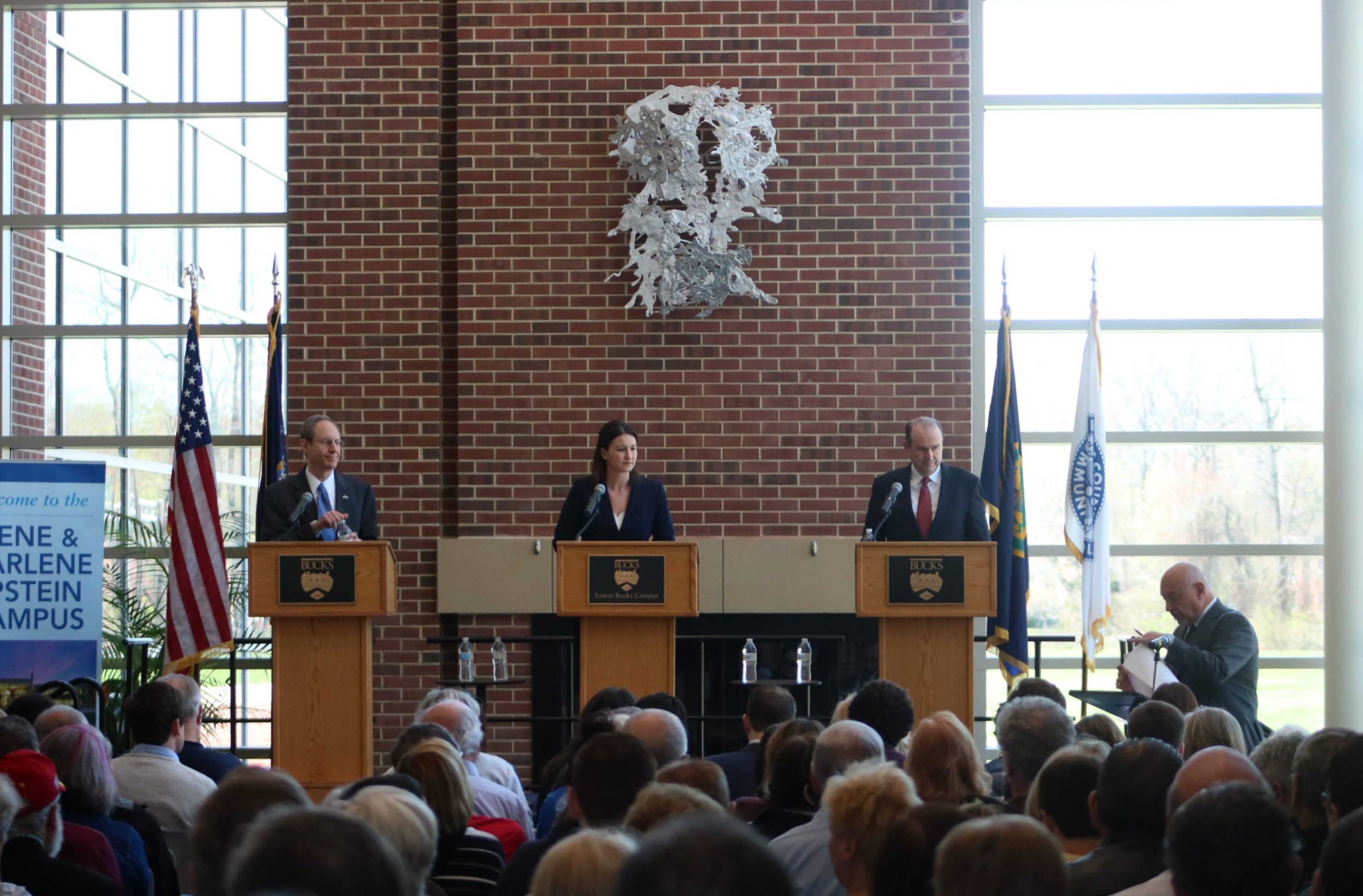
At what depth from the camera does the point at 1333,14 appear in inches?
318

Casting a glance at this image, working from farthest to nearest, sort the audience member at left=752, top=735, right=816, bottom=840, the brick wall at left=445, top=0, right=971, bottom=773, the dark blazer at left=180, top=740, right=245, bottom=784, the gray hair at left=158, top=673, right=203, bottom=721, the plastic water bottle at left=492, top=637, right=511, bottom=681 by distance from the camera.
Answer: the brick wall at left=445, top=0, right=971, bottom=773 → the plastic water bottle at left=492, top=637, right=511, bottom=681 → the dark blazer at left=180, top=740, right=245, bottom=784 → the gray hair at left=158, top=673, right=203, bottom=721 → the audience member at left=752, top=735, right=816, bottom=840

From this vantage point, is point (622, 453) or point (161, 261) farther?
point (161, 261)

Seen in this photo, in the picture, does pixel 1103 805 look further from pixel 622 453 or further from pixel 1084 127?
pixel 1084 127

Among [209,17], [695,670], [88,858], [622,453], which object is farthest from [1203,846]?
[209,17]

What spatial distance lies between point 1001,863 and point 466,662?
5367mm

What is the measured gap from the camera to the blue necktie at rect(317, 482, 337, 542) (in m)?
6.14

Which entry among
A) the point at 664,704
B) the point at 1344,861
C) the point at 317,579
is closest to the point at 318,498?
the point at 317,579

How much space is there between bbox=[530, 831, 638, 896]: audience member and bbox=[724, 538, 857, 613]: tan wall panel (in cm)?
615

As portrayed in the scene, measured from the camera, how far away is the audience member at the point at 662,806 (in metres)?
2.54

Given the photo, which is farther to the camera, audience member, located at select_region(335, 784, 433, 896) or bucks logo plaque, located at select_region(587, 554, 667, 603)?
bucks logo plaque, located at select_region(587, 554, 667, 603)

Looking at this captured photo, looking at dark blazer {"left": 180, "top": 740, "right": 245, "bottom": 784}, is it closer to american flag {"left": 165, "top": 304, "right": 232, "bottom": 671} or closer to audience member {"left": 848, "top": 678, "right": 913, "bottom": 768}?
audience member {"left": 848, "top": 678, "right": 913, "bottom": 768}

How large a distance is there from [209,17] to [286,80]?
27.9 inches

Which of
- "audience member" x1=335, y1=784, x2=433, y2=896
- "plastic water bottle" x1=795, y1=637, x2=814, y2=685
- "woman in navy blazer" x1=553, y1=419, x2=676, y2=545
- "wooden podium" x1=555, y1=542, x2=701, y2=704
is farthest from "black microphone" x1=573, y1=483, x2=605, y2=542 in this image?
"audience member" x1=335, y1=784, x2=433, y2=896

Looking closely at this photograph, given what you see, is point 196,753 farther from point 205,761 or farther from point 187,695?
point 187,695
